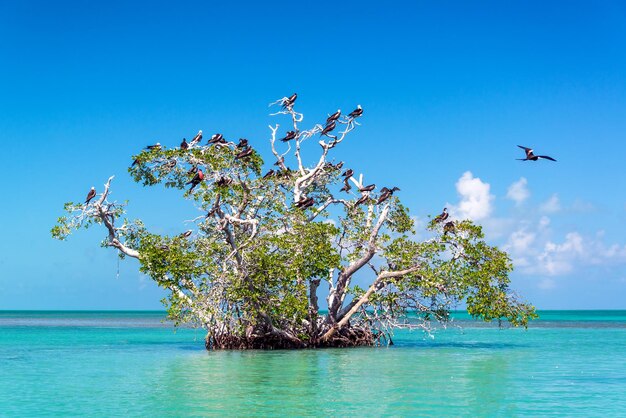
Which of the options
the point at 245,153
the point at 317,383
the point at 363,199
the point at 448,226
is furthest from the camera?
the point at 448,226

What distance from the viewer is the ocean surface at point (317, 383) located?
14484 mm

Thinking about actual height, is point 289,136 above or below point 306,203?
above

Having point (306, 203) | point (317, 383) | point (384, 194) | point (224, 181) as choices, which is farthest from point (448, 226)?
point (317, 383)

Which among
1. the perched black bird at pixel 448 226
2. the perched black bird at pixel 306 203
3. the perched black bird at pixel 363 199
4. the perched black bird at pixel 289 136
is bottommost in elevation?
the perched black bird at pixel 448 226

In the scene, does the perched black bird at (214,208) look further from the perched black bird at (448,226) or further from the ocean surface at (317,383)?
the perched black bird at (448,226)

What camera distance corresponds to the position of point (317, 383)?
1755 cm

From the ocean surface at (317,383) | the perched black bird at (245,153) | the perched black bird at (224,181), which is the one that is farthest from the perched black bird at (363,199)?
the ocean surface at (317,383)

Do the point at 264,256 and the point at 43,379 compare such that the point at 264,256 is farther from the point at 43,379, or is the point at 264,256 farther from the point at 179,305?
the point at 43,379

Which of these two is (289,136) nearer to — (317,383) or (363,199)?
(363,199)

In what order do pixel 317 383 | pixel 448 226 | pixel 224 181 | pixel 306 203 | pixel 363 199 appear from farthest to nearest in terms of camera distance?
1. pixel 448 226
2. pixel 363 199
3. pixel 306 203
4. pixel 224 181
5. pixel 317 383

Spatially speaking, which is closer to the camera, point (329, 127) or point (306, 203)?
point (306, 203)

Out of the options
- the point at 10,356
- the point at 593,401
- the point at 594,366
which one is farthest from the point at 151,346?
the point at 593,401

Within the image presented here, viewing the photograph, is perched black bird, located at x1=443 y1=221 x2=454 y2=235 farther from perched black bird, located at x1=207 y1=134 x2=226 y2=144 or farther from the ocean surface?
perched black bird, located at x1=207 y1=134 x2=226 y2=144

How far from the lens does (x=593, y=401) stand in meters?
15.6
